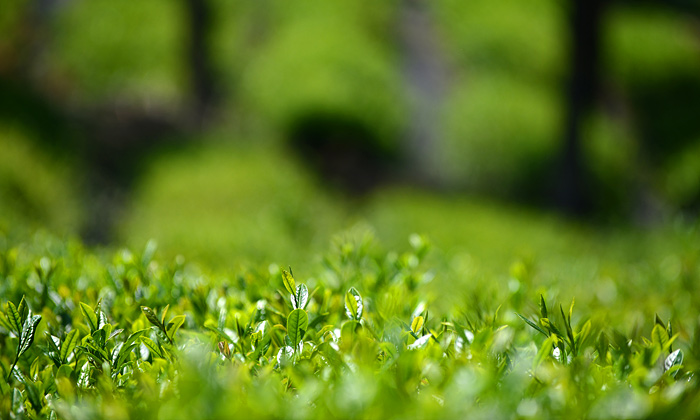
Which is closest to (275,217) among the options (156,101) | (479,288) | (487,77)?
(479,288)

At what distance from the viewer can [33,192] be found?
4.94m

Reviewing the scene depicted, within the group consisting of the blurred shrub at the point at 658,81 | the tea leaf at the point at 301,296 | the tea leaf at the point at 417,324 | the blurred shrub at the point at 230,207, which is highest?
the tea leaf at the point at 301,296

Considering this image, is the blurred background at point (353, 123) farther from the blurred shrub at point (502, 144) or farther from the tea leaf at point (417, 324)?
the tea leaf at point (417, 324)

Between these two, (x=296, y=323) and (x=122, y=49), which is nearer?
(x=296, y=323)

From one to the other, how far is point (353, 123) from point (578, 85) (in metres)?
3.12

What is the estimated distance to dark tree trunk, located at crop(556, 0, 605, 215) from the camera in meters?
6.68

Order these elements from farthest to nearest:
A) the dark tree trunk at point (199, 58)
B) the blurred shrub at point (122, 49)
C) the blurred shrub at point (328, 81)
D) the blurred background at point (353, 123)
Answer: the blurred shrub at point (122, 49), the dark tree trunk at point (199, 58), the blurred shrub at point (328, 81), the blurred background at point (353, 123)

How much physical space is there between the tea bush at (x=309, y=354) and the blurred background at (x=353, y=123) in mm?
2088

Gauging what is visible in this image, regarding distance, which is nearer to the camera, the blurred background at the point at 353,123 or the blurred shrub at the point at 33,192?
the blurred shrub at the point at 33,192

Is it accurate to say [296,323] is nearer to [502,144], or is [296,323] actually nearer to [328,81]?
[502,144]

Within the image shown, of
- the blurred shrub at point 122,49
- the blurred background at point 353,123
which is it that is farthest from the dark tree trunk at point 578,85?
the blurred shrub at point 122,49

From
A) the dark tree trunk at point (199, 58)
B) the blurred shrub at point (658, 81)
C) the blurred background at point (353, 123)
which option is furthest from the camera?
the blurred shrub at point (658, 81)

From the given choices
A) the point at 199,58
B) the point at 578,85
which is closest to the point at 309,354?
the point at 578,85

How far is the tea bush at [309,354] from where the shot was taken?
2.35 ft
